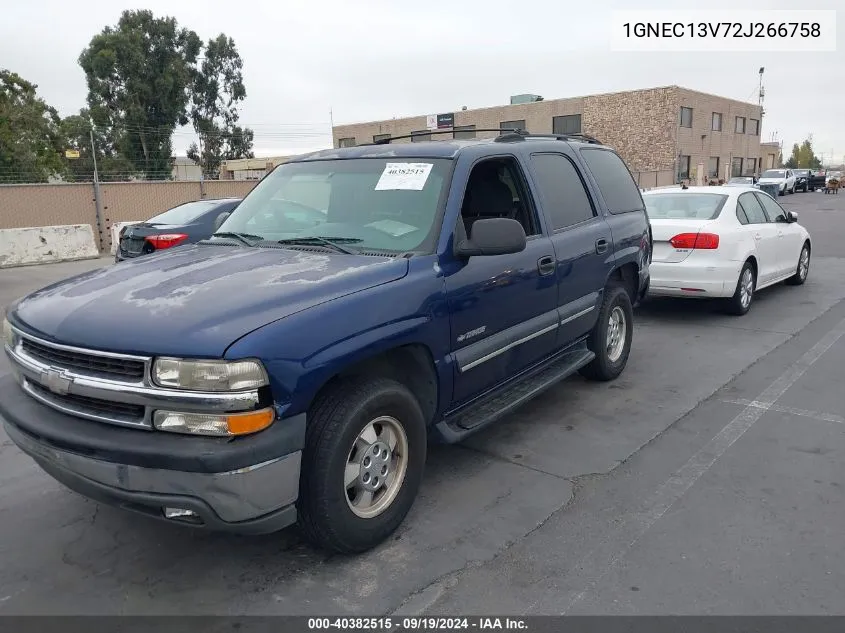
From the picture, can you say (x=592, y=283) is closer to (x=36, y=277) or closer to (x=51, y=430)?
(x=51, y=430)

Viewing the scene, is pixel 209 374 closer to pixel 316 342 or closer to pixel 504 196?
pixel 316 342

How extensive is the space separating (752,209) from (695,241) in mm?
1500

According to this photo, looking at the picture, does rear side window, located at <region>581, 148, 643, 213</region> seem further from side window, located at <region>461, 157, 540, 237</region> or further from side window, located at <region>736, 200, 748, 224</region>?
side window, located at <region>736, 200, 748, 224</region>

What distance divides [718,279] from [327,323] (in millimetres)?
6181

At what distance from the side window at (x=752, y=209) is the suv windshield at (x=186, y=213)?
7652mm

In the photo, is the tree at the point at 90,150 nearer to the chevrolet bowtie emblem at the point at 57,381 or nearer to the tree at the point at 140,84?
the tree at the point at 140,84

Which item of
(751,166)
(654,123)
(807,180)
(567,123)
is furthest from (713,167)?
(567,123)

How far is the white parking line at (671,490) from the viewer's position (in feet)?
10.1

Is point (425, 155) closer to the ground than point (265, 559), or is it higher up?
higher up

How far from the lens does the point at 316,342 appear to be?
2742 millimetres

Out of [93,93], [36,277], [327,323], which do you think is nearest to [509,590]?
[327,323]

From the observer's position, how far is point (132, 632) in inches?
106

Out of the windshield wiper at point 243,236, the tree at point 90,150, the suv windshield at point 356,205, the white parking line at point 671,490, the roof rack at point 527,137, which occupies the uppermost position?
the tree at point 90,150

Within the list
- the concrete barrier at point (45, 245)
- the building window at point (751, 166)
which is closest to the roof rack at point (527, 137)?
the concrete barrier at point (45, 245)
